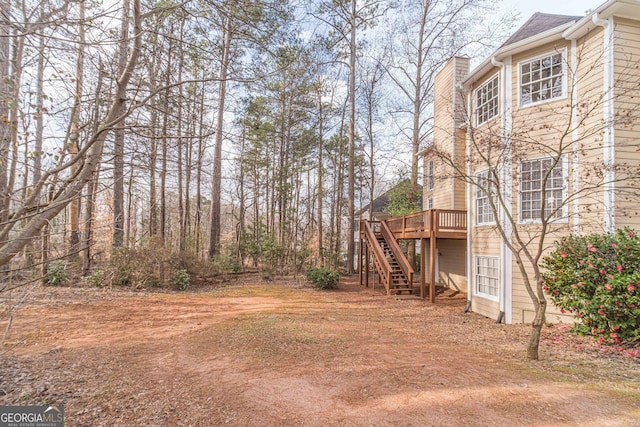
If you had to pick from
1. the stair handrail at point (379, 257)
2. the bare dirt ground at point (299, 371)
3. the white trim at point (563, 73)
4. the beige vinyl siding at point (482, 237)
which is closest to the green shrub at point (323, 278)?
the stair handrail at point (379, 257)

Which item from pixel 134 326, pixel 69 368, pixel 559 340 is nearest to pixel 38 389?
pixel 69 368

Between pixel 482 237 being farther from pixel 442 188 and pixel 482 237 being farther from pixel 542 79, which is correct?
pixel 542 79

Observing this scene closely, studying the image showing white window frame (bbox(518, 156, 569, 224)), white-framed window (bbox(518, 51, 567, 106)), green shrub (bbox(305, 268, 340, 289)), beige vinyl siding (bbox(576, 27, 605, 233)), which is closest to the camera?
beige vinyl siding (bbox(576, 27, 605, 233))

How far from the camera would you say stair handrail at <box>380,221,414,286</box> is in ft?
34.1

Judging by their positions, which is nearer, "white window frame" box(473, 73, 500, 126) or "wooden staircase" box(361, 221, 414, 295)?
"white window frame" box(473, 73, 500, 126)

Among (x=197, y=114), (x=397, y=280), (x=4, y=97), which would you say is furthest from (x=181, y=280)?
(x=4, y=97)

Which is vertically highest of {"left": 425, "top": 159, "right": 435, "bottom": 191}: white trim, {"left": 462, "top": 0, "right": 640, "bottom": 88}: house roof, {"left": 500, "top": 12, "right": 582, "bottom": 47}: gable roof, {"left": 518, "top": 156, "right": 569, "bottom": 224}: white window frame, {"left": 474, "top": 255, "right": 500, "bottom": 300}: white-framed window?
{"left": 500, "top": 12, "right": 582, "bottom": 47}: gable roof

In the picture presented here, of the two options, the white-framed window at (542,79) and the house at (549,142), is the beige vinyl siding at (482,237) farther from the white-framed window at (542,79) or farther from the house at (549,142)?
the white-framed window at (542,79)

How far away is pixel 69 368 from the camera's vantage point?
4.06 metres

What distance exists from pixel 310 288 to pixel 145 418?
28.3 ft

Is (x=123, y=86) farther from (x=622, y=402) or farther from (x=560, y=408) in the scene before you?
(x=622, y=402)

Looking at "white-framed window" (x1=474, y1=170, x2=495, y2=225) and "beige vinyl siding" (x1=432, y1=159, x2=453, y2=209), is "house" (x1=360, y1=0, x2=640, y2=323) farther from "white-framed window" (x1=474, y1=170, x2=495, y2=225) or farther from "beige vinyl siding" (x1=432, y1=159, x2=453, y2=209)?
"beige vinyl siding" (x1=432, y1=159, x2=453, y2=209)

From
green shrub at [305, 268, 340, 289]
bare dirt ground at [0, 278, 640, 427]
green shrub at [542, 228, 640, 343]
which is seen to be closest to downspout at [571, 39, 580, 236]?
green shrub at [542, 228, 640, 343]

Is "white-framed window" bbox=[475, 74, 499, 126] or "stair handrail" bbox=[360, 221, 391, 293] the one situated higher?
"white-framed window" bbox=[475, 74, 499, 126]
